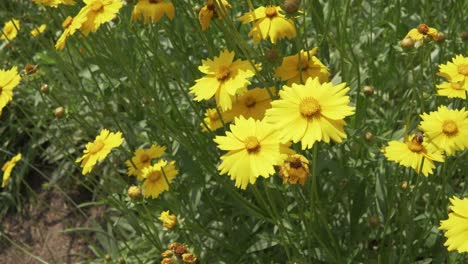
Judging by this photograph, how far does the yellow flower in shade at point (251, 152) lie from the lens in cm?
112

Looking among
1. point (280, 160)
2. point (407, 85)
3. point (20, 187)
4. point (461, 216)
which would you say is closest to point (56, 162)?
point (20, 187)

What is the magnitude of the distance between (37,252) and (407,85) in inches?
83.9

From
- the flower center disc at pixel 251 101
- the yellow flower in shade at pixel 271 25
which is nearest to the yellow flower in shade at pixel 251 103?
the flower center disc at pixel 251 101

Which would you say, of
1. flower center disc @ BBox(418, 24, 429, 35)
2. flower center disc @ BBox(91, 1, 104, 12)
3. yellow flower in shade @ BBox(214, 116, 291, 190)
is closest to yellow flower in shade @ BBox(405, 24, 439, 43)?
flower center disc @ BBox(418, 24, 429, 35)

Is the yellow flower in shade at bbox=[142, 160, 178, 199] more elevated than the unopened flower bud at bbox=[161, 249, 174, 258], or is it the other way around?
the unopened flower bud at bbox=[161, 249, 174, 258]

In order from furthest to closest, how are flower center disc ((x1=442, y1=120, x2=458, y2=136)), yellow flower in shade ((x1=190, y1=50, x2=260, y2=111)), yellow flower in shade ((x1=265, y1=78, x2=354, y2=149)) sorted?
yellow flower in shade ((x1=190, y1=50, x2=260, y2=111)) → flower center disc ((x1=442, y1=120, x2=458, y2=136)) → yellow flower in shade ((x1=265, y1=78, x2=354, y2=149))

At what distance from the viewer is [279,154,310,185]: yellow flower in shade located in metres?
1.07

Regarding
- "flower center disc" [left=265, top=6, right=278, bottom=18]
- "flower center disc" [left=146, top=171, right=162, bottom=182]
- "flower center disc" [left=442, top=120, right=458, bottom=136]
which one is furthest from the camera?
"flower center disc" [left=146, top=171, right=162, bottom=182]

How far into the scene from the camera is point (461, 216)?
1.12 m

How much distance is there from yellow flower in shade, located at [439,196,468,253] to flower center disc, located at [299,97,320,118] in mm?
379

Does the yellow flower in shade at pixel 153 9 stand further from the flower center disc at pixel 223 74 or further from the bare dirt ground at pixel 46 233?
the bare dirt ground at pixel 46 233

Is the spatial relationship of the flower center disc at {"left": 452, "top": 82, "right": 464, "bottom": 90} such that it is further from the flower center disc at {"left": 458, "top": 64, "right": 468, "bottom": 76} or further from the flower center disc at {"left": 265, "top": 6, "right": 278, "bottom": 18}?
the flower center disc at {"left": 265, "top": 6, "right": 278, "bottom": 18}

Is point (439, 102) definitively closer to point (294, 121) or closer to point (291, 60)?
point (291, 60)

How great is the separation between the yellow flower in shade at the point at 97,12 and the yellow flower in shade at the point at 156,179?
488mm
